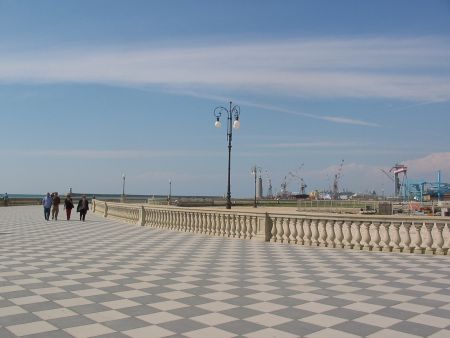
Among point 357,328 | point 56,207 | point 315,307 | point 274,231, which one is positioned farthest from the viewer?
point 56,207

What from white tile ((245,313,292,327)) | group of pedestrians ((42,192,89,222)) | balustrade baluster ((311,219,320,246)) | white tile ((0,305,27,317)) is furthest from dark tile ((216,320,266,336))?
group of pedestrians ((42,192,89,222))

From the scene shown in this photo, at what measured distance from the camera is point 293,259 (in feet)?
37.2

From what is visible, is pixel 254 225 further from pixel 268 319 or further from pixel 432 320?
pixel 432 320

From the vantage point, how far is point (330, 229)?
1380 centimetres

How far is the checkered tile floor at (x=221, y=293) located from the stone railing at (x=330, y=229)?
2.19 feet

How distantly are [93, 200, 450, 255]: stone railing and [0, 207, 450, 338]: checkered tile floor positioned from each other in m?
0.67

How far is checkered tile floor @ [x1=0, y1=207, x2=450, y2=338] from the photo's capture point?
559 cm

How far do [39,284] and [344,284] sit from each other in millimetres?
5434

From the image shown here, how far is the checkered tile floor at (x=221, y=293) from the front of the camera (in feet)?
18.3

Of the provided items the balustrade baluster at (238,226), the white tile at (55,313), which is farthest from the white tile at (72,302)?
the balustrade baluster at (238,226)

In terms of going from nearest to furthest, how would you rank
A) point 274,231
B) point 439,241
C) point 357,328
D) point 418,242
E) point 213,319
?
point 357,328 < point 213,319 < point 439,241 < point 418,242 < point 274,231

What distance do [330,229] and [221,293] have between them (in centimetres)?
713

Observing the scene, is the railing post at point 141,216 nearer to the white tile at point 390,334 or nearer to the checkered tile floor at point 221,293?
the checkered tile floor at point 221,293

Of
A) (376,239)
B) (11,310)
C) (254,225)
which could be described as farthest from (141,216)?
(11,310)
